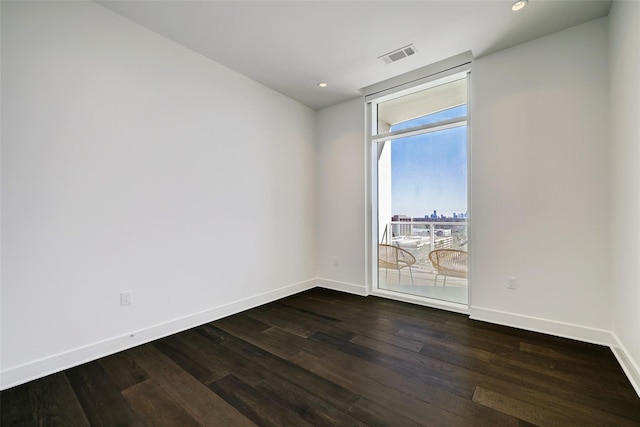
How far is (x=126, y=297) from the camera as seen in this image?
2404 millimetres

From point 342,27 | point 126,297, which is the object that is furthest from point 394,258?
point 126,297

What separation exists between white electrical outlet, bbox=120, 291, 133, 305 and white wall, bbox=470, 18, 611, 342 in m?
3.40

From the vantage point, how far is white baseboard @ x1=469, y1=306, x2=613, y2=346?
2389 mm

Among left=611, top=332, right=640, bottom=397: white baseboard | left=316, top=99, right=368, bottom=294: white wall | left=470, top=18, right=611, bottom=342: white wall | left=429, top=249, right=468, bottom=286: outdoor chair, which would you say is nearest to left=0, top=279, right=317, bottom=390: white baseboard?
left=316, top=99, right=368, bottom=294: white wall

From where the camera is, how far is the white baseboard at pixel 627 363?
1.78 meters

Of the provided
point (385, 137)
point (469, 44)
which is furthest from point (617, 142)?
point (385, 137)

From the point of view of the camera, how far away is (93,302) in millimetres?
2229

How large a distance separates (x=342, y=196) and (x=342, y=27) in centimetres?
222

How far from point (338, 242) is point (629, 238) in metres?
2.98

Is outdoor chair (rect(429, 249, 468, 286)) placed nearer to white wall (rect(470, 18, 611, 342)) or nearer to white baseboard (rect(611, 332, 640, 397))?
white wall (rect(470, 18, 611, 342))

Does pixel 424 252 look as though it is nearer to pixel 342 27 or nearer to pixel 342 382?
pixel 342 382

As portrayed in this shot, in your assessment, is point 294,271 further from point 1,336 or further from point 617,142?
point 617,142

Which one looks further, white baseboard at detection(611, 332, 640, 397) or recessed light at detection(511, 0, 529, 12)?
recessed light at detection(511, 0, 529, 12)

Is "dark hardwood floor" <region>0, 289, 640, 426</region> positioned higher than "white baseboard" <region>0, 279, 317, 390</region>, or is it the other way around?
"white baseboard" <region>0, 279, 317, 390</region>
